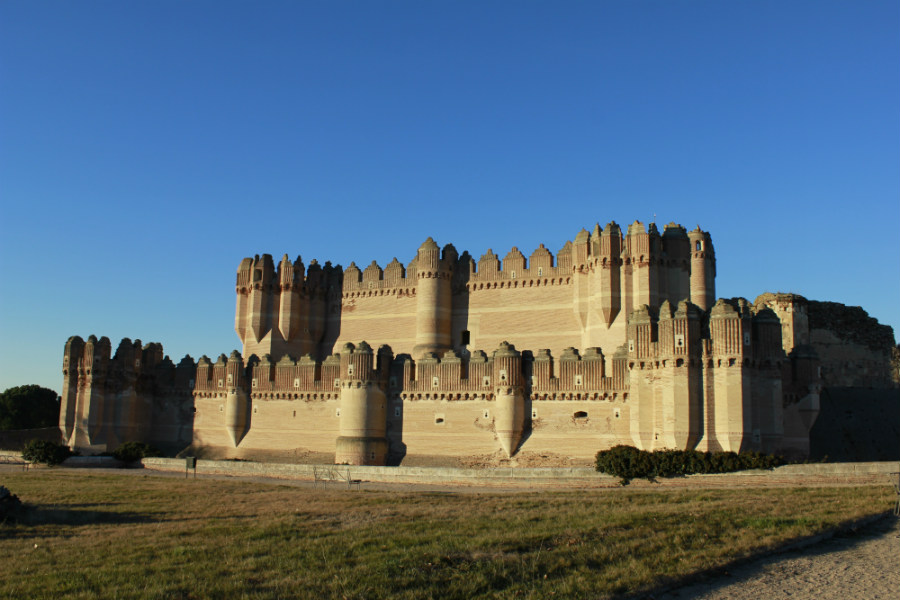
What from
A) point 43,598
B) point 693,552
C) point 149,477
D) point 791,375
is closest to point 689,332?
point 791,375

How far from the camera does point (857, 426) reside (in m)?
43.3

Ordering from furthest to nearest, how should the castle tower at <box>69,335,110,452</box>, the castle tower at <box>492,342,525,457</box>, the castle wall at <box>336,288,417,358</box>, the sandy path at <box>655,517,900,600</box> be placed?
1. the castle wall at <box>336,288,417,358</box>
2. the castle tower at <box>69,335,110,452</box>
3. the castle tower at <box>492,342,525,457</box>
4. the sandy path at <box>655,517,900,600</box>

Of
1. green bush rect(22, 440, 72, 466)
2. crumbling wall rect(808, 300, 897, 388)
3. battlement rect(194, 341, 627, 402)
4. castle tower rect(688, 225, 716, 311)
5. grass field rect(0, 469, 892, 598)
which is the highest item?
castle tower rect(688, 225, 716, 311)

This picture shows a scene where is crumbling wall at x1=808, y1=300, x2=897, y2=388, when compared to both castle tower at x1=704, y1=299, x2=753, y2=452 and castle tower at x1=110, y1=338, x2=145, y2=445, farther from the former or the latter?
castle tower at x1=110, y1=338, x2=145, y2=445

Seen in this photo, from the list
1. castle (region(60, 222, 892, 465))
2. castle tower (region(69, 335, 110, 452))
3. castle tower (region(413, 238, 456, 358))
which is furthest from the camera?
castle tower (region(413, 238, 456, 358))

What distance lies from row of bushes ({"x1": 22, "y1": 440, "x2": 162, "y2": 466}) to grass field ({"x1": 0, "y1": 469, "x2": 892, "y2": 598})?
15.2 m

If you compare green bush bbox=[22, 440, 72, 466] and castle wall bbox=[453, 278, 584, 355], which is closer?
green bush bbox=[22, 440, 72, 466]

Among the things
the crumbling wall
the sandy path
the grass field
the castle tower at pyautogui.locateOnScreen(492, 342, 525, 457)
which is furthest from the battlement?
the sandy path

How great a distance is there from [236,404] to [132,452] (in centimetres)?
555

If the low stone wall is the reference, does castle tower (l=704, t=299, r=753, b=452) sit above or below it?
above

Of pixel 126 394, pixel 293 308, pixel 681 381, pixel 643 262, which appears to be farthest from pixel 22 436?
pixel 681 381

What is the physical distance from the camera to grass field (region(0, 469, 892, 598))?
41.0 feet

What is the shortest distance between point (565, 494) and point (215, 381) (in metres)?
25.5

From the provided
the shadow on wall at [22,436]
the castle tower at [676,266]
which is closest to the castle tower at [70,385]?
the shadow on wall at [22,436]
